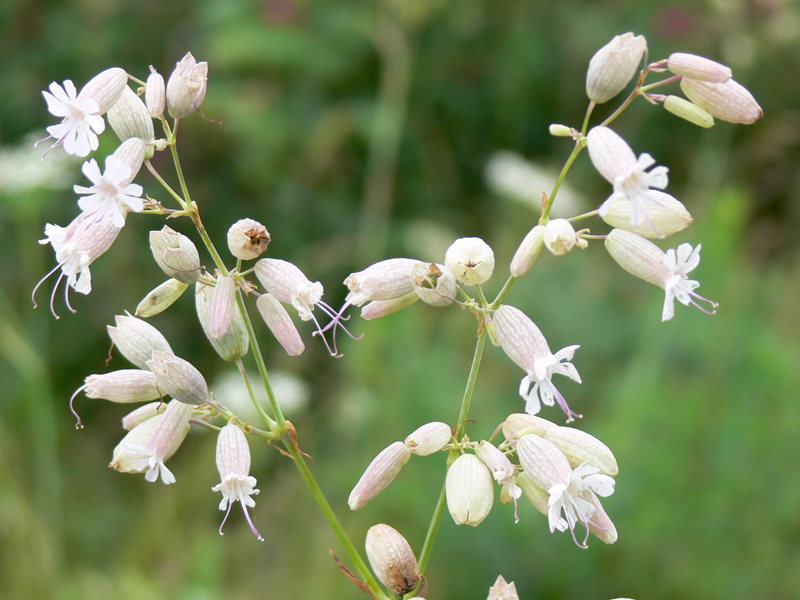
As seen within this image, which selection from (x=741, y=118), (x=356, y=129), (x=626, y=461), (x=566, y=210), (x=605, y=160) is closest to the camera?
(x=605, y=160)

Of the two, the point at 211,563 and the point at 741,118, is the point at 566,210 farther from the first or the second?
the point at 741,118

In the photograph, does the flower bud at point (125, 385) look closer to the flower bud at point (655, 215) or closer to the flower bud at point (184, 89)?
the flower bud at point (184, 89)

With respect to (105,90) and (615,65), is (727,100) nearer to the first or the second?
(615,65)

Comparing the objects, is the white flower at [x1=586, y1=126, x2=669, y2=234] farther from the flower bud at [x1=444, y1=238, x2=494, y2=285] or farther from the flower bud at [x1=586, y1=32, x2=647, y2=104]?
the flower bud at [x1=444, y1=238, x2=494, y2=285]

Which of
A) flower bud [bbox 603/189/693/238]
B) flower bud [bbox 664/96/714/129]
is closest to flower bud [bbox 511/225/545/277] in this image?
flower bud [bbox 603/189/693/238]

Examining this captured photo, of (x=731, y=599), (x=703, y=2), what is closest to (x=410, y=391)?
(x=731, y=599)

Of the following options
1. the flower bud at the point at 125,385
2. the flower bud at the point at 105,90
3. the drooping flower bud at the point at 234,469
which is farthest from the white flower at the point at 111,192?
the drooping flower bud at the point at 234,469
